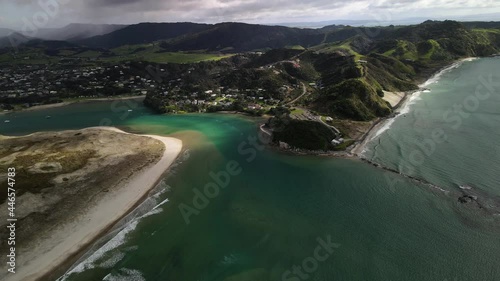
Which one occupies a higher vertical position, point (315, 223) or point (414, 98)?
point (315, 223)

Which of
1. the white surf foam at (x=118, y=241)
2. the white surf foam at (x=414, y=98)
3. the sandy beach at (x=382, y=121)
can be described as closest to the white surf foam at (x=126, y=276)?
the white surf foam at (x=118, y=241)

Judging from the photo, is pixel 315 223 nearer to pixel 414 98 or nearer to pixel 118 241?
pixel 118 241

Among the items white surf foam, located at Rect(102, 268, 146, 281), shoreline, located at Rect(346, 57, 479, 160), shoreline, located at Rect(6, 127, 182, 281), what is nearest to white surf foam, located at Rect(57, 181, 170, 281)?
shoreline, located at Rect(6, 127, 182, 281)

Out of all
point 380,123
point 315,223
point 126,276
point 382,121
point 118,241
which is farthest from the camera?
point 382,121

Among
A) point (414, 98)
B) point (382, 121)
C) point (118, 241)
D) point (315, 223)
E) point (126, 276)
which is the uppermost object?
point (126, 276)

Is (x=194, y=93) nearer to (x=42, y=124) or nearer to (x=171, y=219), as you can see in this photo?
(x=42, y=124)

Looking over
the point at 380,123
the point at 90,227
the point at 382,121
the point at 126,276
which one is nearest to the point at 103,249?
the point at 90,227

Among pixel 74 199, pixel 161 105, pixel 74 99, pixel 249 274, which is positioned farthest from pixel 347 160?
pixel 74 99

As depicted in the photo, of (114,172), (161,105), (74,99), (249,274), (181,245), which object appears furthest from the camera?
(74,99)
